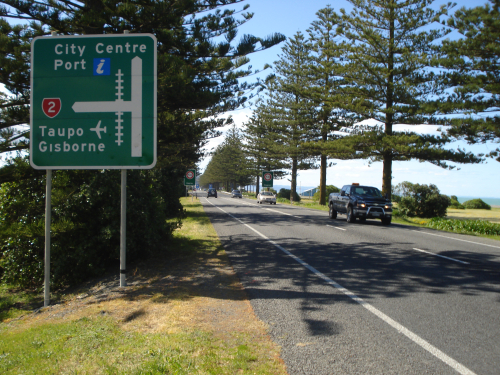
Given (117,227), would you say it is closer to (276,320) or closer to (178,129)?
(276,320)

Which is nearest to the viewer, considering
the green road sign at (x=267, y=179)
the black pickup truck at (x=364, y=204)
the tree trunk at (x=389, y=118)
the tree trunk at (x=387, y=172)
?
the black pickup truck at (x=364, y=204)

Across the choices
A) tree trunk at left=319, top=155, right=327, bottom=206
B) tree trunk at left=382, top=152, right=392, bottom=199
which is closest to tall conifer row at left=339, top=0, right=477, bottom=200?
tree trunk at left=382, top=152, right=392, bottom=199

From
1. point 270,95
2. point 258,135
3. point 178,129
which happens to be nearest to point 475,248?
point 178,129

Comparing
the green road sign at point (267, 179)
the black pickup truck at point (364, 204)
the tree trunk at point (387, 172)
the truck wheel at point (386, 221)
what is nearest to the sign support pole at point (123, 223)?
the black pickup truck at point (364, 204)

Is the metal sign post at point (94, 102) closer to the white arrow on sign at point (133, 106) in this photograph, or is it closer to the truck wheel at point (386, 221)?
the white arrow on sign at point (133, 106)

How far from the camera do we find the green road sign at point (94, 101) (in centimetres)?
668

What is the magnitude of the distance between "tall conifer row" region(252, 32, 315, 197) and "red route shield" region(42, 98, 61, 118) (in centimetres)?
3453

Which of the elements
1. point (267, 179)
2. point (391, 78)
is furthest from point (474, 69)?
point (267, 179)

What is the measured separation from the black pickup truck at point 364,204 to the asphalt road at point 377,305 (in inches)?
284

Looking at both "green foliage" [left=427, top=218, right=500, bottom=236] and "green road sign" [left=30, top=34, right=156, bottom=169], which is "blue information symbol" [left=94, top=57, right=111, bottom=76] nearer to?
"green road sign" [left=30, top=34, right=156, bottom=169]

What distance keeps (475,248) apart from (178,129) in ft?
36.3

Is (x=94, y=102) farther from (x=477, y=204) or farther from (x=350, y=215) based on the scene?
(x=477, y=204)

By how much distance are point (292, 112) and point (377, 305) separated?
41.9 meters

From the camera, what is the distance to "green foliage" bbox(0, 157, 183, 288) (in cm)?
816
